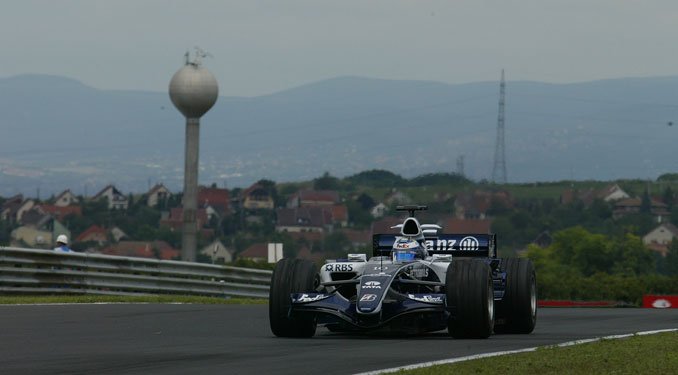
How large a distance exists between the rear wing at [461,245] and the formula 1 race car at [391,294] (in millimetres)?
1983

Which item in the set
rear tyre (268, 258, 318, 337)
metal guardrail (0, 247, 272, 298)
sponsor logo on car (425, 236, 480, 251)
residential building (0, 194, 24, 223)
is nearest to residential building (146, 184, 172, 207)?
residential building (0, 194, 24, 223)

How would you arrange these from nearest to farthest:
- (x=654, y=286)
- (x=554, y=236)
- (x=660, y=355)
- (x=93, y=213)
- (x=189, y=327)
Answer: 1. (x=660, y=355)
2. (x=189, y=327)
3. (x=654, y=286)
4. (x=554, y=236)
5. (x=93, y=213)

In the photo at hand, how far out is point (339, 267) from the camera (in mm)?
17500

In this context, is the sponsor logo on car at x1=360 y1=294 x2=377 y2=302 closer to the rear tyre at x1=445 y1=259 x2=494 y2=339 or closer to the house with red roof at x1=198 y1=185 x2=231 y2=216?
the rear tyre at x1=445 y1=259 x2=494 y2=339

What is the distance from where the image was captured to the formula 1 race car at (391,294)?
53.6ft

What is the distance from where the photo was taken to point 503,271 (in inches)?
747

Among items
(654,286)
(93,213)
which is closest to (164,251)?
(93,213)

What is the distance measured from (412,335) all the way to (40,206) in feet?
563

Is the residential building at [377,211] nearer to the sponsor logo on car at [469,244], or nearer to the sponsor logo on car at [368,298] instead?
the sponsor logo on car at [469,244]

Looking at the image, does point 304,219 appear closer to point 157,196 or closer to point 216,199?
point 216,199

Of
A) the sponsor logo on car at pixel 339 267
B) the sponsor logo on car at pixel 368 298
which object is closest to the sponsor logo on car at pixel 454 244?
the sponsor logo on car at pixel 339 267

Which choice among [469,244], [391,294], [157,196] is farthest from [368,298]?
[157,196]

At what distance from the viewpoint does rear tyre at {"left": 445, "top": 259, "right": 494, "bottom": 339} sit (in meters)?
16.3

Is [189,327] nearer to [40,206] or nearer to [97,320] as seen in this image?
[97,320]
